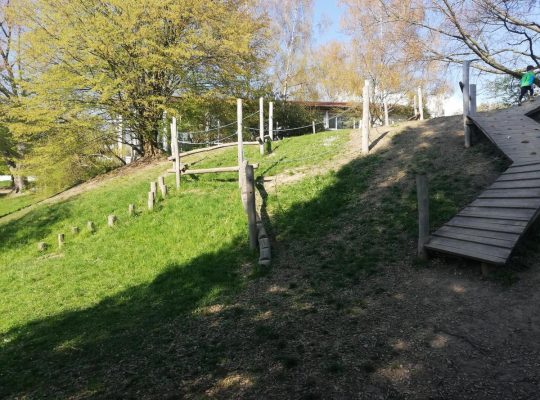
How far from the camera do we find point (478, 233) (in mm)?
6137

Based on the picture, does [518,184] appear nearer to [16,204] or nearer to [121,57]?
[121,57]

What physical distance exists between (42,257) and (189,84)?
11445 mm

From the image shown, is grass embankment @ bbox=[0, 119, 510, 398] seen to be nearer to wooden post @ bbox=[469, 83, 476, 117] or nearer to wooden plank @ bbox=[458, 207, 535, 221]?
wooden plank @ bbox=[458, 207, 535, 221]

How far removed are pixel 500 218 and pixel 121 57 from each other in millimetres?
16523

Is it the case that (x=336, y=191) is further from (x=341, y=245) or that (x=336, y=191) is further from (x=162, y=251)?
(x=162, y=251)

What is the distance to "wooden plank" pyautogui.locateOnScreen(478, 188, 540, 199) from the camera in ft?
21.2

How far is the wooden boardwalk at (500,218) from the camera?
5652 mm

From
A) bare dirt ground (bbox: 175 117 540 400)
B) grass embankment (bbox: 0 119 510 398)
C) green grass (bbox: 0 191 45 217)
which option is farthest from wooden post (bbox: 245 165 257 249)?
green grass (bbox: 0 191 45 217)

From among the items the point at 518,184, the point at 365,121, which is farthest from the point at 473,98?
the point at 518,184

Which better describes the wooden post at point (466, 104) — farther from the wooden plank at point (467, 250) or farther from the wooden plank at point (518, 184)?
the wooden plank at point (467, 250)

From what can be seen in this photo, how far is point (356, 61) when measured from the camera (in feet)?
105

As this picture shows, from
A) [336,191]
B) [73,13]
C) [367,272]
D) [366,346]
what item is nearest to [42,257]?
[336,191]

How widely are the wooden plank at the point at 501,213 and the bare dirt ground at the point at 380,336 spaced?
1.64 ft

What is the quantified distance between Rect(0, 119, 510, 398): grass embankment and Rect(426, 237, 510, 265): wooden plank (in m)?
0.68
